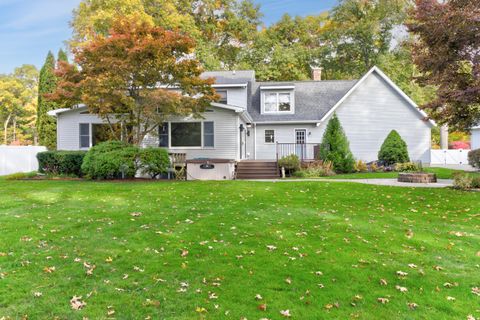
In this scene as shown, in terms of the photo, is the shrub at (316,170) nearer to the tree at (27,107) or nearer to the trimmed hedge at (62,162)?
the trimmed hedge at (62,162)

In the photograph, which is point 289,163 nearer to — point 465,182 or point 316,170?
point 316,170

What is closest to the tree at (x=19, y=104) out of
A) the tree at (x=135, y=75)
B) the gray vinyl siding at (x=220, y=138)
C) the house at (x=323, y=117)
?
the gray vinyl siding at (x=220, y=138)

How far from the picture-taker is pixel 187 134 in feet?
63.7

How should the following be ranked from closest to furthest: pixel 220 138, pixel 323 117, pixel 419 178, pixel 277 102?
pixel 419 178
pixel 220 138
pixel 323 117
pixel 277 102

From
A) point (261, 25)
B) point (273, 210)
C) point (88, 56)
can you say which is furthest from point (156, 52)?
point (261, 25)

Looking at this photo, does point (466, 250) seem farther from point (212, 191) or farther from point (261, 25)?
point (261, 25)

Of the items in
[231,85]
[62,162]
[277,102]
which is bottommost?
[62,162]

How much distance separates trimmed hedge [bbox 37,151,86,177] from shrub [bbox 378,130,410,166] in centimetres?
1553

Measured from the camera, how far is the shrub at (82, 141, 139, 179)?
48.8ft

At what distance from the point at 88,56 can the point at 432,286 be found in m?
14.9

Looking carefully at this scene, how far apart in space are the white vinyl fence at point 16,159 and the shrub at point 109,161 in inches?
288

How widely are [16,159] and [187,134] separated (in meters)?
9.55

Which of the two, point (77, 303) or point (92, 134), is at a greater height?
point (92, 134)

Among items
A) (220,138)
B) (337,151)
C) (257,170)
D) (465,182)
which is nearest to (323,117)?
(337,151)
